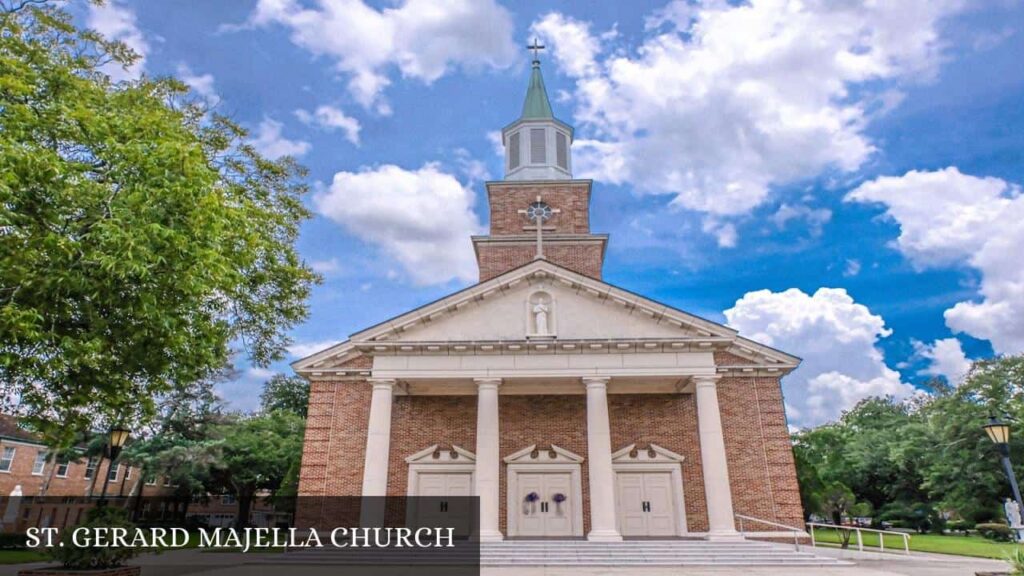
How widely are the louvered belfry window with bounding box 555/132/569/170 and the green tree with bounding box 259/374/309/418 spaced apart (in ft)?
128

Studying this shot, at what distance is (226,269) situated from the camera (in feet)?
35.4

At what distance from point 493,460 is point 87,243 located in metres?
12.6

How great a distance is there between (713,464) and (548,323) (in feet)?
22.9

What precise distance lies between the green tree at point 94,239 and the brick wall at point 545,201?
1858 centimetres

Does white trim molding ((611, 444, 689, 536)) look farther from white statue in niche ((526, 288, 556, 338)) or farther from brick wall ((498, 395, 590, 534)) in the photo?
white statue in niche ((526, 288, 556, 338))

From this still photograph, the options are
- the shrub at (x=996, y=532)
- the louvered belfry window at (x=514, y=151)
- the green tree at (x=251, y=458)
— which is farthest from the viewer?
the green tree at (x=251, y=458)

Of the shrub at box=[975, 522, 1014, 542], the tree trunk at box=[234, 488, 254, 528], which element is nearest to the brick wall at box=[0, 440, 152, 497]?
the tree trunk at box=[234, 488, 254, 528]

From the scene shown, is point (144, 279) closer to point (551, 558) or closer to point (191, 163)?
point (191, 163)

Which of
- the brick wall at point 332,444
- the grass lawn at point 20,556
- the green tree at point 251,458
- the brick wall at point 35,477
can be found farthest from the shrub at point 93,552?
the green tree at point 251,458

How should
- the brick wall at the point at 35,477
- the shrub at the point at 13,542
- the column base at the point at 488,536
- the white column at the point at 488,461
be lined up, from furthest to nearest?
the brick wall at the point at 35,477
the shrub at the point at 13,542
the white column at the point at 488,461
the column base at the point at 488,536

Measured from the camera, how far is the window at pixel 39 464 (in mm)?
38084

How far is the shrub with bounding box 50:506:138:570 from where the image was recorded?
1095 cm

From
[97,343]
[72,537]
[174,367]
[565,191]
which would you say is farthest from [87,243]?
[565,191]

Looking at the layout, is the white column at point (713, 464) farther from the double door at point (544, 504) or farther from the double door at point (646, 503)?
the double door at point (544, 504)
